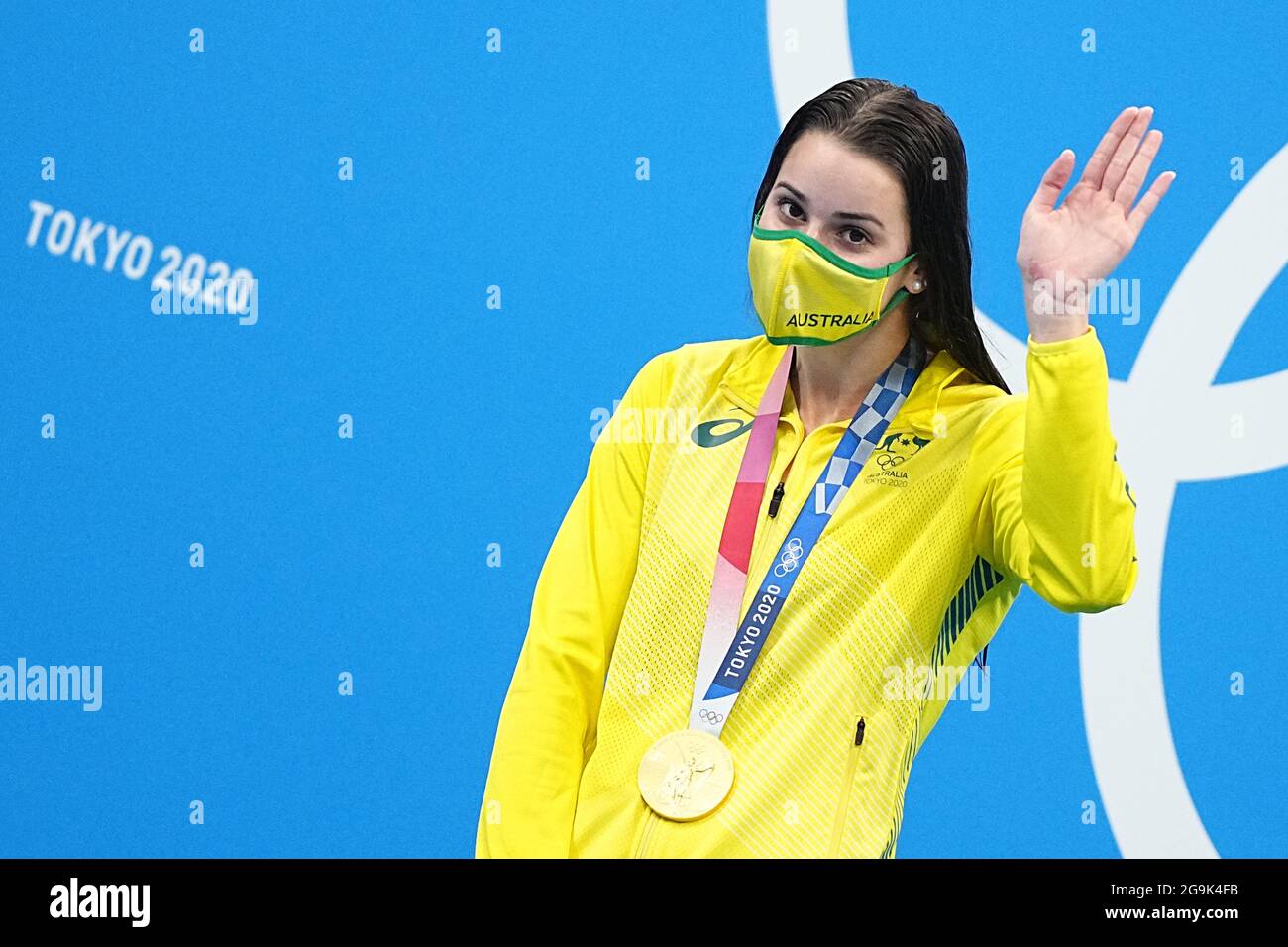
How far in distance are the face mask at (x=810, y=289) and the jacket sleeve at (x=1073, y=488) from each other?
292 millimetres

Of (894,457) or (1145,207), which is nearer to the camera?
(1145,207)

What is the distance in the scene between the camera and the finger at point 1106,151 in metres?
2.15

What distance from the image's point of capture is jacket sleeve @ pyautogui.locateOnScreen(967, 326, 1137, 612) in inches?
80.4

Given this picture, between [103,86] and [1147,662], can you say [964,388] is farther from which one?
[103,86]

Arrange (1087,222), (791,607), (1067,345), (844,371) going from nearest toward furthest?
(1067,345), (1087,222), (791,607), (844,371)

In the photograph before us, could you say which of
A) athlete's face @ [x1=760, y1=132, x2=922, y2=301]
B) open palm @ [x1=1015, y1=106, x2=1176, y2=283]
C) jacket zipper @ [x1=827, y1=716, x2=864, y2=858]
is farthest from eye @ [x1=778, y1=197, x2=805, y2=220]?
jacket zipper @ [x1=827, y1=716, x2=864, y2=858]

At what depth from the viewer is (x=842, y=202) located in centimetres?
228

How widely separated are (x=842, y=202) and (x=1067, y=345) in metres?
0.40

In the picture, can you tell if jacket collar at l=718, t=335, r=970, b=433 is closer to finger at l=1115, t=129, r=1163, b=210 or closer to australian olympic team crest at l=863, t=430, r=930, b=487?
australian olympic team crest at l=863, t=430, r=930, b=487

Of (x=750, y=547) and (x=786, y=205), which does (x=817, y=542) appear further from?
(x=786, y=205)

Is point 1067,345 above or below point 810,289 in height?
below

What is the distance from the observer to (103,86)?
13.3 feet

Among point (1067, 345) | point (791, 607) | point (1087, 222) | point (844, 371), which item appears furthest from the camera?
point (844, 371)

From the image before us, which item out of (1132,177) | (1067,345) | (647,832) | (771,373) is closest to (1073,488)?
(1067,345)
